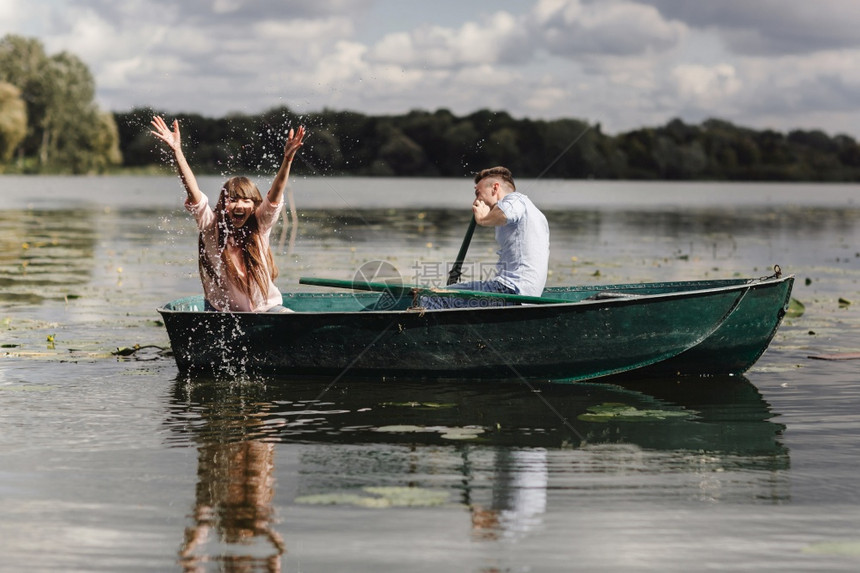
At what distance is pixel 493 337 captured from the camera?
892 cm

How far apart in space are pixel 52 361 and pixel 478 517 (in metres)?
5.71

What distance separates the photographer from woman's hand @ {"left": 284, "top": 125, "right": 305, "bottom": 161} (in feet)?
26.6

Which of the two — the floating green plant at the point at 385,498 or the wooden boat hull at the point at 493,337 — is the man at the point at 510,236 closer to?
the wooden boat hull at the point at 493,337

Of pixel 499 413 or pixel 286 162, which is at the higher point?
pixel 286 162

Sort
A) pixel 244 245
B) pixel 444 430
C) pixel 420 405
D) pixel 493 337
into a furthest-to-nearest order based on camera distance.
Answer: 1. pixel 493 337
2. pixel 244 245
3. pixel 420 405
4. pixel 444 430

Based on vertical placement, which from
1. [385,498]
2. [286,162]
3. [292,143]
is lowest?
[385,498]

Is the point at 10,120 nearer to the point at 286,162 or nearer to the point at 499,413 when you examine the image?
the point at 286,162

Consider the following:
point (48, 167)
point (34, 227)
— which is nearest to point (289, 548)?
point (34, 227)

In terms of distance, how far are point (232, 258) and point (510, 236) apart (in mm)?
2245

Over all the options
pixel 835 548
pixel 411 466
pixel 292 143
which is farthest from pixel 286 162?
pixel 835 548

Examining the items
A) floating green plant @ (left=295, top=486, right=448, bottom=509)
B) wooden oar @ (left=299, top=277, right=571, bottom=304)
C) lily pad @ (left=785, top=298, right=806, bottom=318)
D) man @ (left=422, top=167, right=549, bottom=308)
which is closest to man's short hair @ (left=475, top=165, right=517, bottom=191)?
man @ (left=422, top=167, right=549, bottom=308)

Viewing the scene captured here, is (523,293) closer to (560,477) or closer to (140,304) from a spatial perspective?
(560,477)

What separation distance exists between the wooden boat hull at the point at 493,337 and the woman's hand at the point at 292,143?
1388mm

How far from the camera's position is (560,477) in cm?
617
